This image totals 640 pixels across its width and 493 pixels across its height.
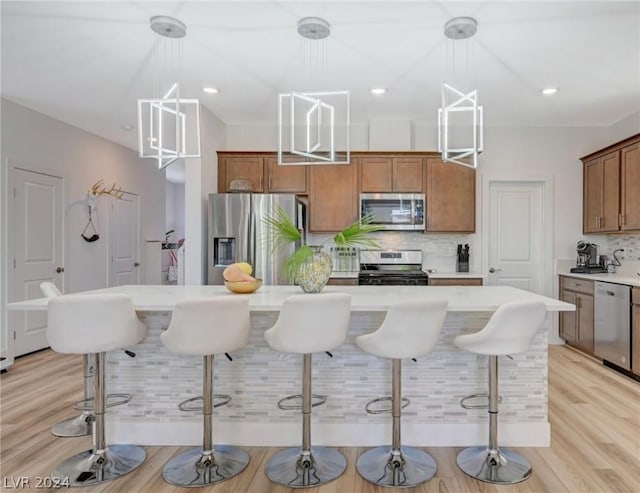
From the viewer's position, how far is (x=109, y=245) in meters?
5.93

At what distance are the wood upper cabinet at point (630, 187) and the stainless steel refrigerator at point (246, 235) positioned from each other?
11.0 feet

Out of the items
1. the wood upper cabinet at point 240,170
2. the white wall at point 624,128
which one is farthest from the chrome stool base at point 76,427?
the white wall at point 624,128

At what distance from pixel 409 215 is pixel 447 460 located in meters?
2.85

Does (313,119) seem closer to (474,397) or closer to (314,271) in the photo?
(314,271)

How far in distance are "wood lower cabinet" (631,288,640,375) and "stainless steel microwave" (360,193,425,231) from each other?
204cm

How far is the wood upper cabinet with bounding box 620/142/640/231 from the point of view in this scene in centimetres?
400

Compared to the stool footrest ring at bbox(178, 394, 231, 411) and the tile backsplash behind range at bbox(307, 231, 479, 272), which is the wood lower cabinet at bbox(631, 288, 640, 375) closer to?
the tile backsplash behind range at bbox(307, 231, 479, 272)

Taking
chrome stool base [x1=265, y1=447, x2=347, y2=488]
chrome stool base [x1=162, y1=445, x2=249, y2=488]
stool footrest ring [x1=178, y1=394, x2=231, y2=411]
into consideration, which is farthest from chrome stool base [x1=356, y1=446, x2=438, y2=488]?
stool footrest ring [x1=178, y1=394, x2=231, y2=411]

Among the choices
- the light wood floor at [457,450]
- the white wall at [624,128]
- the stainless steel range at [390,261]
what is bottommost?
the light wood floor at [457,450]

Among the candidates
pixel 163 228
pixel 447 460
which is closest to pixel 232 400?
pixel 447 460

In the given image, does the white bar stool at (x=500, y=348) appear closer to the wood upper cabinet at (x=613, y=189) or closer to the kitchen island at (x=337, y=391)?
the kitchen island at (x=337, y=391)

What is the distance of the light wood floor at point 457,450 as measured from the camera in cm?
208

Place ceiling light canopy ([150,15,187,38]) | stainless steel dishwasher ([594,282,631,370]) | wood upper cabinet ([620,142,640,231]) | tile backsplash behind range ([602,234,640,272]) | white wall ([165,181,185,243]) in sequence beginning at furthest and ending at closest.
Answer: white wall ([165,181,185,243]), tile backsplash behind range ([602,234,640,272]), wood upper cabinet ([620,142,640,231]), stainless steel dishwasher ([594,282,631,370]), ceiling light canopy ([150,15,187,38])

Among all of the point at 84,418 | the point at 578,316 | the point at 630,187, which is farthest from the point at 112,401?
the point at 630,187
